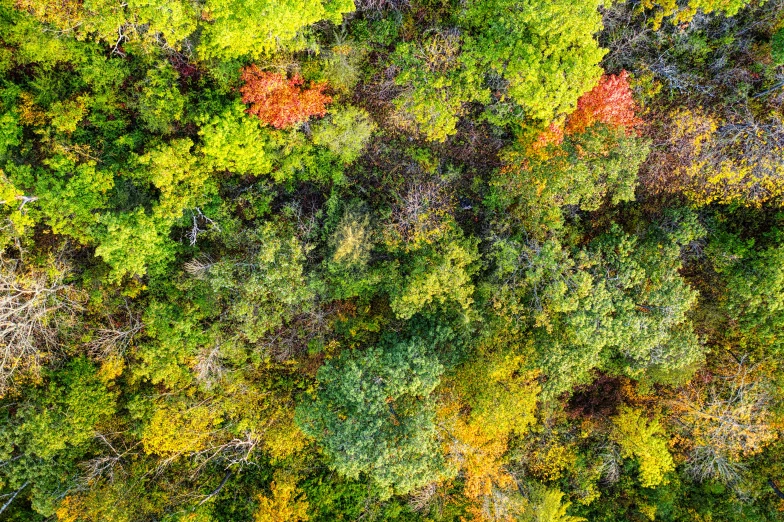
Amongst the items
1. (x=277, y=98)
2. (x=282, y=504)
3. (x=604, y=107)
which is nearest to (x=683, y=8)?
(x=604, y=107)

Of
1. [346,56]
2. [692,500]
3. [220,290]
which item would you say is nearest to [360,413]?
[220,290]

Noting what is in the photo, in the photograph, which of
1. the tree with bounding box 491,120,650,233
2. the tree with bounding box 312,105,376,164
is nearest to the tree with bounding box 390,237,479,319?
the tree with bounding box 491,120,650,233

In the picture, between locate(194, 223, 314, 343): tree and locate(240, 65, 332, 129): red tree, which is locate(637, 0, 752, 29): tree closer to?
locate(240, 65, 332, 129): red tree

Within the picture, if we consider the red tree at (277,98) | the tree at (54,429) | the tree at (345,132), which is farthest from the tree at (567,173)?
→ the tree at (54,429)

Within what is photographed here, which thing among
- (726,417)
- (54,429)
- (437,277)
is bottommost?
(726,417)

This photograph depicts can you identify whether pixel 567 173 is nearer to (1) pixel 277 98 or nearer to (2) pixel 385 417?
(1) pixel 277 98

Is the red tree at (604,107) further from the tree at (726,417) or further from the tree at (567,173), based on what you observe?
the tree at (726,417)
